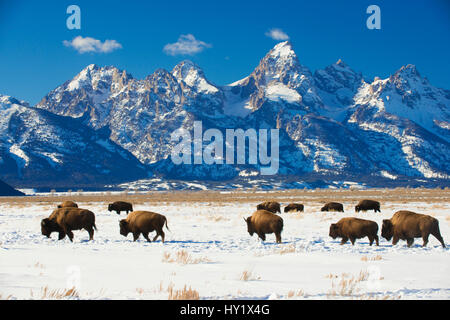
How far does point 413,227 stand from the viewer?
1709 centimetres

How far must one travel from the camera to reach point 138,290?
29.1ft

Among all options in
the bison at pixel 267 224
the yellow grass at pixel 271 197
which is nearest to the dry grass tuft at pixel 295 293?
the bison at pixel 267 224

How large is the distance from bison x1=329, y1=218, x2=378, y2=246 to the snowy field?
0.43m

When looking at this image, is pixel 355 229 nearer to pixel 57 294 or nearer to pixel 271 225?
pixel 271 225

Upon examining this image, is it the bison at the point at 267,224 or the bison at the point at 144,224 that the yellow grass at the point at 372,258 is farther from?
the bison at the point at 144,224

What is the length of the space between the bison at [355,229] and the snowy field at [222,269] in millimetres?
427

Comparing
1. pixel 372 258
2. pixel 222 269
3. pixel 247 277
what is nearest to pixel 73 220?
pixel 222 269

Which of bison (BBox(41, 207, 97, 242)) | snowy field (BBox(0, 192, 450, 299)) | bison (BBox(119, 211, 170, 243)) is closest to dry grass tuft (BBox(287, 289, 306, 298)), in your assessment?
snowy field (BBox(0, 192, 450, 299))

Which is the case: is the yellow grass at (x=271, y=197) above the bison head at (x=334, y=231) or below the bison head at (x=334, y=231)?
below

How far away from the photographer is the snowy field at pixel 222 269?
887 centimetres
